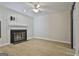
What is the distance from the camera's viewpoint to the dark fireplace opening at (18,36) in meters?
5.11

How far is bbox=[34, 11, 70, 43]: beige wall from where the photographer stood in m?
5.30

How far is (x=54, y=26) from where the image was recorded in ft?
19.8

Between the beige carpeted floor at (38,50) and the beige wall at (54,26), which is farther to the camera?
the beige wall at (54,26)

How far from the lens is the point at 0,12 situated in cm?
435

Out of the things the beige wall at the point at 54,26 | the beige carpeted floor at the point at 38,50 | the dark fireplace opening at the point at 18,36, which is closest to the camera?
the beige carpeted floor at the point at 38,50

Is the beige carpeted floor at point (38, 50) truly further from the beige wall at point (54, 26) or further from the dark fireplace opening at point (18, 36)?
the beige wall at point (54, 26)

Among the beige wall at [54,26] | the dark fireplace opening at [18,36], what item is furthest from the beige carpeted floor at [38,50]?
the beige wall at [54,26]

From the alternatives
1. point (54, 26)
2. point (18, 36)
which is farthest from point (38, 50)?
point (54, 26)

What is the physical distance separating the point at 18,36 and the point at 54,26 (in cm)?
261

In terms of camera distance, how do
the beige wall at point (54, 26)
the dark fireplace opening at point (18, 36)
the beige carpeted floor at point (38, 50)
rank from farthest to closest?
the beige wall at point (54, 26) → the dark fireplace opening at point (18, 36) → the beige carpeted floor at point (38, 50)

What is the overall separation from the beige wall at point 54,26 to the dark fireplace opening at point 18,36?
1099 mm

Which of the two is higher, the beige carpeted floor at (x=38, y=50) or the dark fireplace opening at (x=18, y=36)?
the dark fireplace opening at (x=18, y=36)

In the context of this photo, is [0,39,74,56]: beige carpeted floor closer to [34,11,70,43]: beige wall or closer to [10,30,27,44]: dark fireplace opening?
[10,30,27,44]: dark fireplace opening

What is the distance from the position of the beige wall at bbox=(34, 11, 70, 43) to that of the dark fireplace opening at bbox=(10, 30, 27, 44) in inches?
43.3
